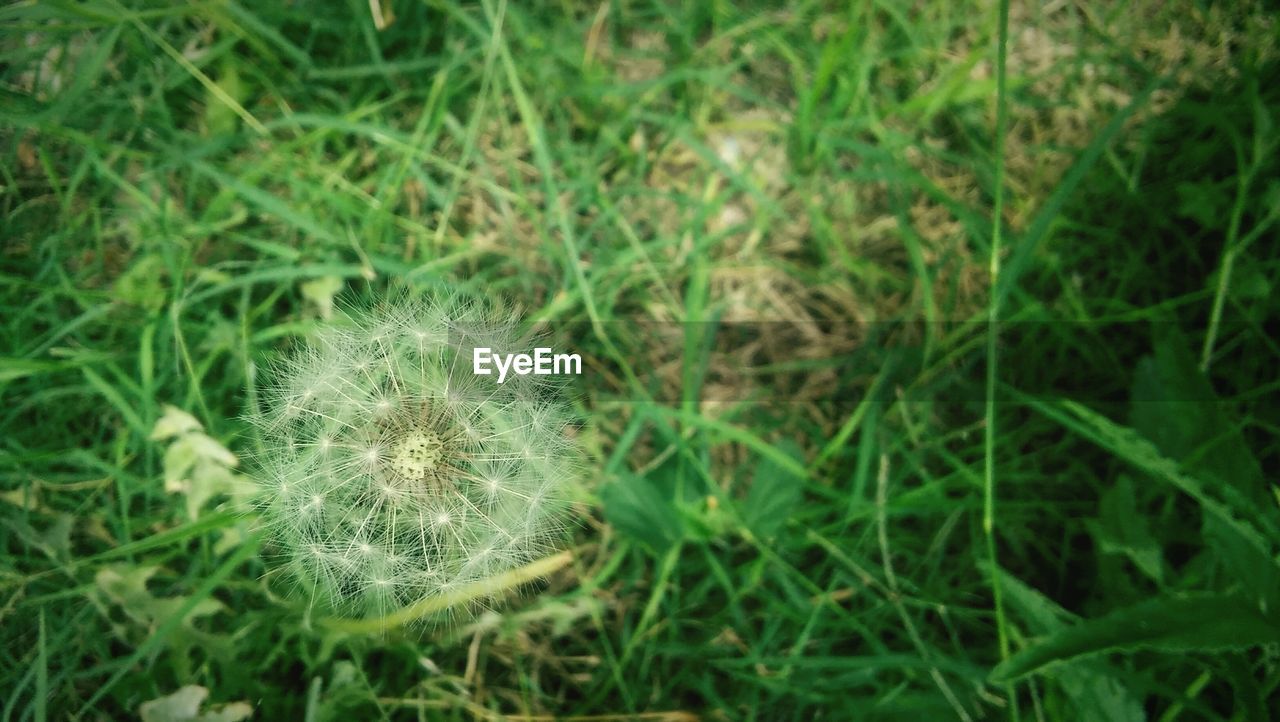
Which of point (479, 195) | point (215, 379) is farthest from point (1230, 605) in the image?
point (215, 379)

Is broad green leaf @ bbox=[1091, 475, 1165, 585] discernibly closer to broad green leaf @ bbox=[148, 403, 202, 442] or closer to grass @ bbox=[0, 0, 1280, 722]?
grass @ bbox=[0, 0, 1280, 722]

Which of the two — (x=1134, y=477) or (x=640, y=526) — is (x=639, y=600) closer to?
(x=640, y=526)

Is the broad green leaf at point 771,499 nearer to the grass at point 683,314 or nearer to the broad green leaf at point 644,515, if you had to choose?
the grass at point 683,314

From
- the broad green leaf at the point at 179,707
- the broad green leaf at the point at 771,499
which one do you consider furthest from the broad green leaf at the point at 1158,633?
the broad green leaf at the point at 179,707

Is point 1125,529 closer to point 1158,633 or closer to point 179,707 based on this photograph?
point 1158,633

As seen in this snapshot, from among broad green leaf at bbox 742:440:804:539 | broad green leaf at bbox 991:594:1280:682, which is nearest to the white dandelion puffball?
broad green leaf at bbox 742:440:804:539

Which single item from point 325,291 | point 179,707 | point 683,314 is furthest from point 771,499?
point 179,707
